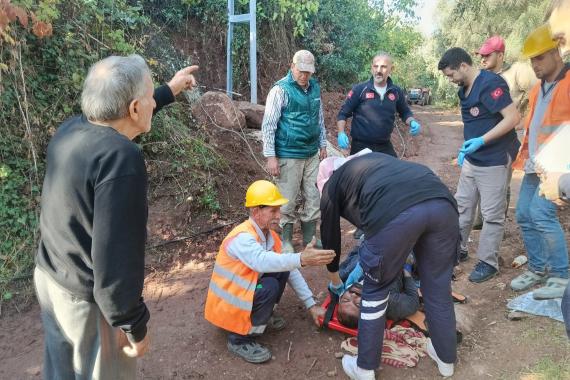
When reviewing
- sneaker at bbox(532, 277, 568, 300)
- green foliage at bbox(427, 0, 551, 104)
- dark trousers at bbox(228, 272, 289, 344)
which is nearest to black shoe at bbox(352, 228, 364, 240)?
sneaker at bbox(532, 277, 568, 300)

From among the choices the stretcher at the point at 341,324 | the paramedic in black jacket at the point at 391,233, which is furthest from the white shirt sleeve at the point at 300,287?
the paramedic in black jacket at the point at 391,233

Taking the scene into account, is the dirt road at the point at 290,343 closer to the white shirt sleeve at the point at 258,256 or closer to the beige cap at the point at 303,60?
the white shirt sleeve at the point at 258,256

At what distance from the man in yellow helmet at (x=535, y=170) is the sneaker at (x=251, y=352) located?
2124 mm

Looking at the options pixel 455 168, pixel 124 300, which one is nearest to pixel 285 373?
pixel 124 300

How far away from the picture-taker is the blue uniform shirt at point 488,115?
3.36 m

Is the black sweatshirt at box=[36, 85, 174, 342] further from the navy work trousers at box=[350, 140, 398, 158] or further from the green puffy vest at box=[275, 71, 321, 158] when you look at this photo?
the navy work trousers at box=[350, 140, 398, 158]

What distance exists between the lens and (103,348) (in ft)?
5.92

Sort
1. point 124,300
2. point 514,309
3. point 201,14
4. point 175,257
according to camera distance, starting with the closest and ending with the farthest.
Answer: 1. point 124,300
2. point 514,309
3. point 175,257
4. point 201,14

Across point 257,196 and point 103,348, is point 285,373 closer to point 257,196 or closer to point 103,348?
point 257,196

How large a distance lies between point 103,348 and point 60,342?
0.62ft

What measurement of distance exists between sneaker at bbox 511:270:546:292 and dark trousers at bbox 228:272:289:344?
6.65ft

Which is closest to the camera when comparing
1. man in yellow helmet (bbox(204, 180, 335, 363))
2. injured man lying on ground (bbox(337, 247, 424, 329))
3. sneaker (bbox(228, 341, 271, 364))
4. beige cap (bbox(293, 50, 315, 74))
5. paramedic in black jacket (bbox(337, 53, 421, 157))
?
man in yellow helmet (bbox(204, 180, 335, 363))

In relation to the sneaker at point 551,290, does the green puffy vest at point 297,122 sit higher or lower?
higher

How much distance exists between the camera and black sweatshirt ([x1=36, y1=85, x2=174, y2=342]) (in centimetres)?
146
